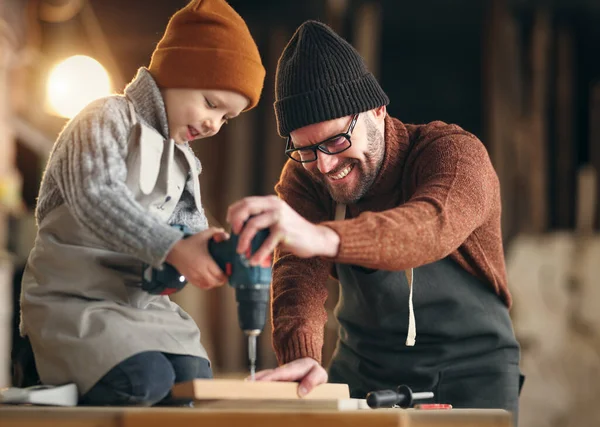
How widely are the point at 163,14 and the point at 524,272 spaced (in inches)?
104

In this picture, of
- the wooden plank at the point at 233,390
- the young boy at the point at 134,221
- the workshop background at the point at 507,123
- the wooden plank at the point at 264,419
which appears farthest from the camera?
the workshop background at the point at 507,123

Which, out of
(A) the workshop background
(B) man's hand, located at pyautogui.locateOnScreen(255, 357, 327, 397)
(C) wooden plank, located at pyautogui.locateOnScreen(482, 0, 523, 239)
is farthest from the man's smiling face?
(C) wooden plank, located at pyautogui.locateOnScreen(482, 0, 523, 239)

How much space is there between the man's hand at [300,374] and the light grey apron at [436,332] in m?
0.43

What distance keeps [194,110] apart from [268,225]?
1.16 feet

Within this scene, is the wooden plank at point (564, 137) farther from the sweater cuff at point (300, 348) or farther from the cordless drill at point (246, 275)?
the cordless drill at point (246, 275)

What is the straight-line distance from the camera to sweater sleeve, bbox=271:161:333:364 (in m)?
1.93

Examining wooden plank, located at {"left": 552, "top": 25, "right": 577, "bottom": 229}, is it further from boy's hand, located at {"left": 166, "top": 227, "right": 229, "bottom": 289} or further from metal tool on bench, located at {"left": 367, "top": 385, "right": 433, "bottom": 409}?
boy's hand, located at {"left": 166, "top": 227, "right": 229, "bottom": 289}

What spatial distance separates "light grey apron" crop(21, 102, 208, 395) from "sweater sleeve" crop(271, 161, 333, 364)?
0.33 m

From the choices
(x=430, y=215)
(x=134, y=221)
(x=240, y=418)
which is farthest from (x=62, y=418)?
(x=430, y=215)

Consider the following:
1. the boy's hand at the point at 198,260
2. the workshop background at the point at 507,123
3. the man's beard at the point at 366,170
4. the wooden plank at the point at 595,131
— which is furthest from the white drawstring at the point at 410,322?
the wooden plank at the point at 595,131

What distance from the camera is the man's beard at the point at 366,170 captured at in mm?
2049

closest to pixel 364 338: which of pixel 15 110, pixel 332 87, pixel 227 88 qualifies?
pixel 332 87

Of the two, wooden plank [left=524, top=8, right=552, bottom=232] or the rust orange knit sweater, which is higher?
wooden plank [left=524, top=8, right=552, bottom=232]

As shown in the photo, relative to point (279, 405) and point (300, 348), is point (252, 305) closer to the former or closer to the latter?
point (279, 405)
